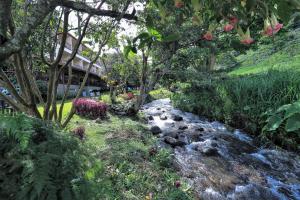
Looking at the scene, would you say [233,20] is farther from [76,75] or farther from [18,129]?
[76,75]

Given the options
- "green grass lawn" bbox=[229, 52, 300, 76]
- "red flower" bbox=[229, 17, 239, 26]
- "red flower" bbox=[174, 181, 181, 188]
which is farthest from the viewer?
"green grass lawn" bbox=[229, 52, 300, 76]

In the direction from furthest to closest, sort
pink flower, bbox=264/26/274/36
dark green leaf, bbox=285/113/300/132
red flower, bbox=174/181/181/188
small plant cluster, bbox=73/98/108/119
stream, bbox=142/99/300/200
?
1. small plant cluster, bbox=73/98/108/119
2. dark green leaf, bbox=285/113/300/132
3. stream, bbox=142/99/300/200
4. red flower, bbox=174/181/181/188
5. pink flower, bbox=264/26/274/36

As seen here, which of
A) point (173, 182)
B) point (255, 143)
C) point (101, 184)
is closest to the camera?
point (101, 184)

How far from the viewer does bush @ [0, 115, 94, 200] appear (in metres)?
1.07

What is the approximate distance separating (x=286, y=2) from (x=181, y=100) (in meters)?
12.8

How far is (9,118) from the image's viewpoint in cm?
126

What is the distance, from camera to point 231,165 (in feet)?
17.4

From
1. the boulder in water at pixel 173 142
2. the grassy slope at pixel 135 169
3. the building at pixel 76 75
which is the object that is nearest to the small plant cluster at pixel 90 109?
the grassy slope at pixel 135 169

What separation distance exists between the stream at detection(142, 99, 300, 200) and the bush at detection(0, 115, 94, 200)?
10.1 ft

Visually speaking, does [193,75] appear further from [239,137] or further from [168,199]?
[168,199]

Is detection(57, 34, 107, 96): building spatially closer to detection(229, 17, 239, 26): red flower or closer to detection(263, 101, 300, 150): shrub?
detection(263, 101, 300, 150): shrub

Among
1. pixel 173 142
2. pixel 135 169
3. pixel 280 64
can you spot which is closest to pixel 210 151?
pixel 173 142

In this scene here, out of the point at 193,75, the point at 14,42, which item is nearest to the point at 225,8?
the point at 14,42

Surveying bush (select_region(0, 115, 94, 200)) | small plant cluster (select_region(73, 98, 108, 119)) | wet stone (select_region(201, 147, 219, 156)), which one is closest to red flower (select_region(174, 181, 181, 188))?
wet stone (select_region(201, 147, 219, 156))
